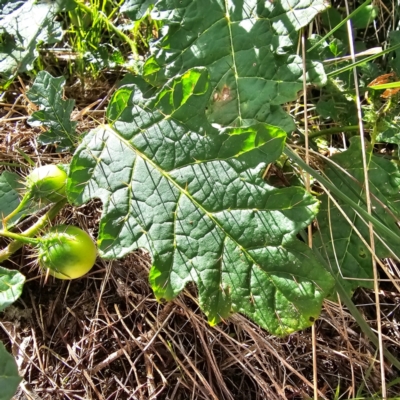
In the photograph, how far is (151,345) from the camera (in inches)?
63.8

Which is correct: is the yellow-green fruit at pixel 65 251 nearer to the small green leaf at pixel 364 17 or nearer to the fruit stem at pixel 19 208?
the fruit stem at pixel 19 208

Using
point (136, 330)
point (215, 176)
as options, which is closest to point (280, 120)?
point (215, 176)

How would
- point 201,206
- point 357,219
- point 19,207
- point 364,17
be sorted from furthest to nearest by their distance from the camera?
1. point 364,17
2. point 357,219
3. point 19,207
4. point 201,206

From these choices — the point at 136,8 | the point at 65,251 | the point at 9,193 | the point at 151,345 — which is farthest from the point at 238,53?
the point at 151,345

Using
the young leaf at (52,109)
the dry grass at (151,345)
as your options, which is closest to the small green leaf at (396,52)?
the dry grass at (151,345)

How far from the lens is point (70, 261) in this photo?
141 cm

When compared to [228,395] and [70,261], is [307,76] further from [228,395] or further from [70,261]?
[228,395]

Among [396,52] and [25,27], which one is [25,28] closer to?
[25,27]

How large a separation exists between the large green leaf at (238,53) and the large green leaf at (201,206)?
0.40 ft

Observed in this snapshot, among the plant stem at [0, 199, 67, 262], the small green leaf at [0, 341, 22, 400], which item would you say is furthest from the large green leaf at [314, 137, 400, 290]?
the small green leaf at [0, 341, 22, 400]

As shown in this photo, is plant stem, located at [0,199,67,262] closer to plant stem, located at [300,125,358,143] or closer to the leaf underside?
the leaf underside

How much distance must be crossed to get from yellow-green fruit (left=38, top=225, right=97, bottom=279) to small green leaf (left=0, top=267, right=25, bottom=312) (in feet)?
0.27

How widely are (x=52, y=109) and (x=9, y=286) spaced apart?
56 centimetres

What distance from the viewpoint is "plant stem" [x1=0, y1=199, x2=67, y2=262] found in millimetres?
1472
